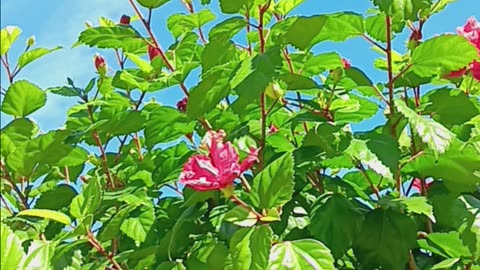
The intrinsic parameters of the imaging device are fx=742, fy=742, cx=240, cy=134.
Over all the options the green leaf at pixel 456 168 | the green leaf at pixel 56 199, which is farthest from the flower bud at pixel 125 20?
the green leaf at pixel 456 168

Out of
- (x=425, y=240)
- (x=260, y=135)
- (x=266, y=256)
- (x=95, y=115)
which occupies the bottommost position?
(x=425, y=240)

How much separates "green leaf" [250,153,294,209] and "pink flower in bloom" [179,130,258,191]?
0.11 ft

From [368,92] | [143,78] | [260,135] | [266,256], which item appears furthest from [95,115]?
[266,256]

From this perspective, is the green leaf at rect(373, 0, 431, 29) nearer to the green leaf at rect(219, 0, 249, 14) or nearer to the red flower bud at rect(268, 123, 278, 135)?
the green leaf at rect(219, 0, 249, 14)

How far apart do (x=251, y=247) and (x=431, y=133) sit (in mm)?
295

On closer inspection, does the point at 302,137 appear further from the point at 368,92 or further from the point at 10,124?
the point at 10,124

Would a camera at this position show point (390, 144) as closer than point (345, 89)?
Yes

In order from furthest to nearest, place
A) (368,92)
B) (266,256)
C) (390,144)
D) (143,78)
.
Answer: (143,78)
(368,92)
(390,144)
(266,256)

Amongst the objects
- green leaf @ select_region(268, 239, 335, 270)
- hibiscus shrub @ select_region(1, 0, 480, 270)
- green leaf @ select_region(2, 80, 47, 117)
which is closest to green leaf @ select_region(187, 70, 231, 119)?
hibiscus shrub @ select_region(1, 0, 480, 270)

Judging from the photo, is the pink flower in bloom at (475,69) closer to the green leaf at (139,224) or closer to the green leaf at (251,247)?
the green leaf at (251,247)

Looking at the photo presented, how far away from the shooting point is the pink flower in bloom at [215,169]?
1001 millimetres

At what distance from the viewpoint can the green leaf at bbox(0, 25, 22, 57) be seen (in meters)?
1.64

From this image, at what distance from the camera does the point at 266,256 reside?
941 millimetres

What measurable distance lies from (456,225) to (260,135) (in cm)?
34
